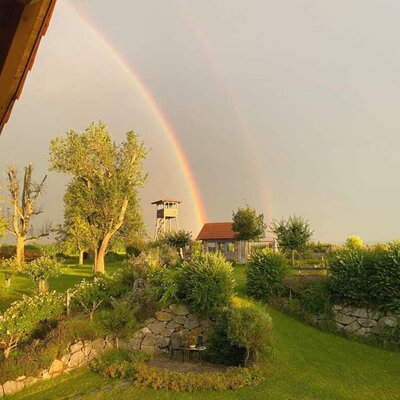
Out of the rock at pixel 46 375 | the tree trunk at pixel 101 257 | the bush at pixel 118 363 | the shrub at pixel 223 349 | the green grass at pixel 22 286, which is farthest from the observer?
the tree trunk at pixel 101 257

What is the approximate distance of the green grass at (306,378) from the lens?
1276 centimetres

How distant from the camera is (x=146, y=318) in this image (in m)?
18.0

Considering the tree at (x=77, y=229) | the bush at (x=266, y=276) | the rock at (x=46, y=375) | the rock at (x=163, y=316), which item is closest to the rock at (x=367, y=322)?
the bush at (x=266, y=276)

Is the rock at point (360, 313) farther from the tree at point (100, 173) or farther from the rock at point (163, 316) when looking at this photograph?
the tree at point (100, 173)

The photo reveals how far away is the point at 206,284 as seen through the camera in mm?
17797

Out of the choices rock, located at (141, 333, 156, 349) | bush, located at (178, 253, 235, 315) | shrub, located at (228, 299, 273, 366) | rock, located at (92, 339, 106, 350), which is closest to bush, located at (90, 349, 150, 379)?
rock, located at (92, 339, 106, 350)

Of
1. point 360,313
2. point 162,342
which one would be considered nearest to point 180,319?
point 162,342

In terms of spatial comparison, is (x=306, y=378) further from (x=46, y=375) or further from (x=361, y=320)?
(x=46, y=375)

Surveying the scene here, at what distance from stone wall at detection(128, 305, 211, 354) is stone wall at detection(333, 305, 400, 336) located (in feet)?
23.2

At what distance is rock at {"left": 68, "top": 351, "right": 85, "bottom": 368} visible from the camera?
15.0 m

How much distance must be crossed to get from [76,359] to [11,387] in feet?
8.06

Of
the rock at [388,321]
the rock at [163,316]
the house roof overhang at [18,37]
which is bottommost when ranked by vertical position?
the rock at [388,321]

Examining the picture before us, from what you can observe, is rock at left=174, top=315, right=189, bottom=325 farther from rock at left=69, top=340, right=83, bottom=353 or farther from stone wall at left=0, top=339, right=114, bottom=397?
rock at left=69, top=340, right=83, bottom=353

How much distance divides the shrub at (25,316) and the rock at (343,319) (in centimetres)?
1377
